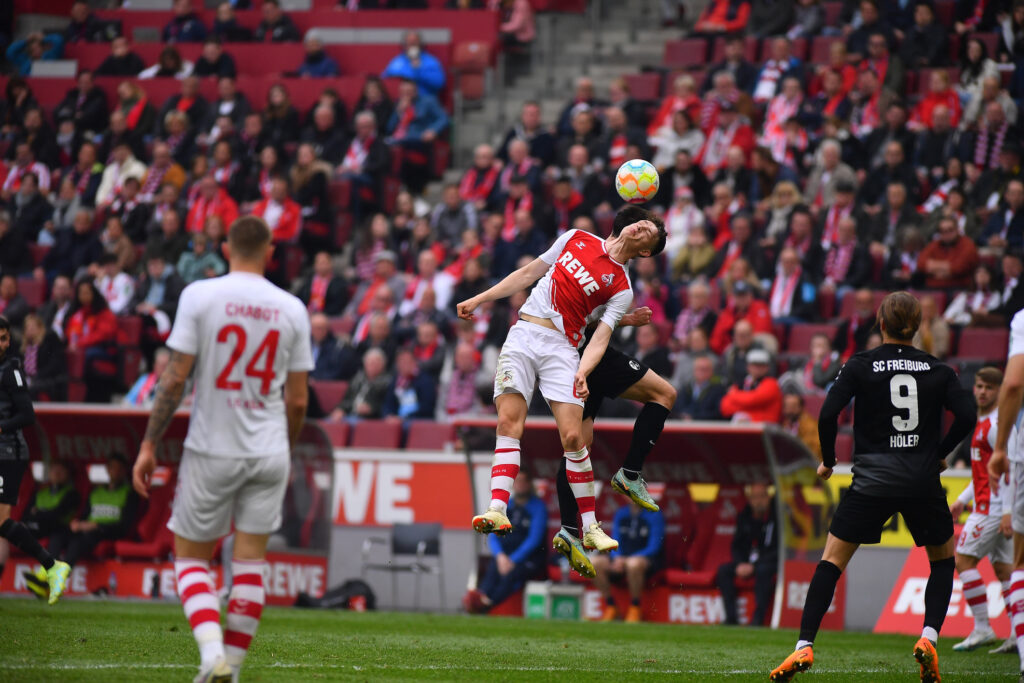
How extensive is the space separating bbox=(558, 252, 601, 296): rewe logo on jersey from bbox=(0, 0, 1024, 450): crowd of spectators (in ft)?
20.9

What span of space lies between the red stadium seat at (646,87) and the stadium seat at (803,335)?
20.8 feet

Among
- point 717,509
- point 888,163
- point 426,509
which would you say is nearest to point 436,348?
point 426,509

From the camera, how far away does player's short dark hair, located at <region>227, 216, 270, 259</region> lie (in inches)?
263

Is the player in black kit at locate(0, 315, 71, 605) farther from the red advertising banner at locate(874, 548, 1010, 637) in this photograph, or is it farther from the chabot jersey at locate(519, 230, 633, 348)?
the red advertising banner at locate(874, 548, 1010, 637)

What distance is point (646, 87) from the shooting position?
22125mm

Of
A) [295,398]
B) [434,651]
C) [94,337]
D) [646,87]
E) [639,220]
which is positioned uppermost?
[646,87]

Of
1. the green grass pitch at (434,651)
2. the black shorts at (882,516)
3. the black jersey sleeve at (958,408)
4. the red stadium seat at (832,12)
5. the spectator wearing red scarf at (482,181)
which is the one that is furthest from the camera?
the red stadium seat at (832,12)

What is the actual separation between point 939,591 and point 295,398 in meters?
4.19

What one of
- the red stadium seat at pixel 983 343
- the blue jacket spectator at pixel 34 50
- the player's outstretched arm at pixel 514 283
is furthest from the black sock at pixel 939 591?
the blue jacket spectator at pixel 34 50

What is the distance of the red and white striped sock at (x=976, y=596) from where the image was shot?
1095 cm

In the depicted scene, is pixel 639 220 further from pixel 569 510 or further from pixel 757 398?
pixel 757 398

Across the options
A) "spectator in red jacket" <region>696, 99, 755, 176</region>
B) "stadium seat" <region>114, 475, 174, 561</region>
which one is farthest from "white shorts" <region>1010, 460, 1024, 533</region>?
"spectator in red jacket" <region>696, 99, 755, 176</region>

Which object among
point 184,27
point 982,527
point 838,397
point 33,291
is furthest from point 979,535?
point 184,27

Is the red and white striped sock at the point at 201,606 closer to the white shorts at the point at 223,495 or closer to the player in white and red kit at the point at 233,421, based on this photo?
the player in white and red kit at the point at 233,421
